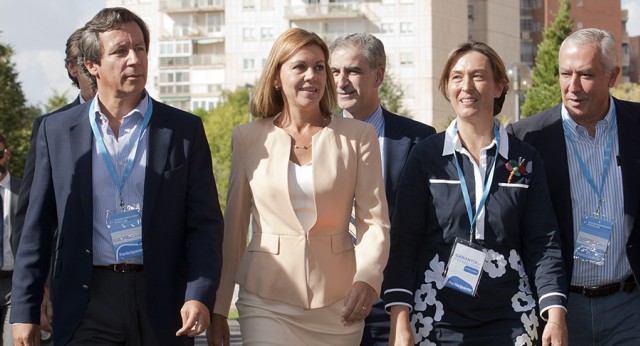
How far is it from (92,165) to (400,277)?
1761 millimetres

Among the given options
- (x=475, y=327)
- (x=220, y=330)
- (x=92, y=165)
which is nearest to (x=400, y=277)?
(x=475, y=327)

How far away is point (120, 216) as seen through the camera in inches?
291

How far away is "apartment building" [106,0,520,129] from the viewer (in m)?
115

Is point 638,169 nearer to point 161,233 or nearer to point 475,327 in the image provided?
point 475,327

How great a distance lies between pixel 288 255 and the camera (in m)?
7.76

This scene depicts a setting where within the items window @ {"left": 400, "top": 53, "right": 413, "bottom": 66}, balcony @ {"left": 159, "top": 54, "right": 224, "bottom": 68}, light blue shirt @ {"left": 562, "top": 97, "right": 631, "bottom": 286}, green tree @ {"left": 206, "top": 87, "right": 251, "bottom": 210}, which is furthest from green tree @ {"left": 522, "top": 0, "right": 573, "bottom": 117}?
balcony @ {"left": 159, "top": 54, "right": 224, "bottom": 68}

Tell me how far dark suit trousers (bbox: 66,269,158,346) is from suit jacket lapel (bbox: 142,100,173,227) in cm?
33

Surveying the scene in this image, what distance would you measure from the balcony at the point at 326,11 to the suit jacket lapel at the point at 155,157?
109m

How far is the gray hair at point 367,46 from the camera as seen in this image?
9.57 meters

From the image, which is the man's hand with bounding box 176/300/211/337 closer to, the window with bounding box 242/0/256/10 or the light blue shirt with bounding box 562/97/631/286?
the light blue shirt with bounding box 562/97/631/286

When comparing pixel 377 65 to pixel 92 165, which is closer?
pixel 92 165

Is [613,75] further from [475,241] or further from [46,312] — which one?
[46,312]

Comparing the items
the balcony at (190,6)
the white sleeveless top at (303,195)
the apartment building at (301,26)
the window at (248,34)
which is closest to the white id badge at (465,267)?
the white sleeveless top at (303,195)

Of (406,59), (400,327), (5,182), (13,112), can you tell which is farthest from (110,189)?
(406,59)
